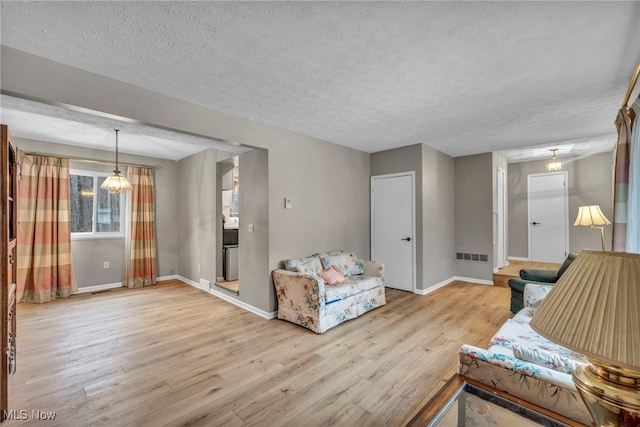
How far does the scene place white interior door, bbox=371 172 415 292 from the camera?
15.4 feet

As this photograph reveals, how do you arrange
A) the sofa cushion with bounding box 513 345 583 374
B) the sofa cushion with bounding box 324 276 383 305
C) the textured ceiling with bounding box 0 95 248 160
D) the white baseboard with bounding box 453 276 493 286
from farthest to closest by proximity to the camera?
the white baseboard with bounding box 453 276 493 286 → the sofa cushion with bounding box 324 276 383 305 → the textured ceiling with bounding box 0 95 248 160 → the sofa cushion with bounding box 513 345 583 374

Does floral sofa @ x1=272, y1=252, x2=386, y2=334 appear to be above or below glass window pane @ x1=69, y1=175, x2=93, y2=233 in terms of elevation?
below

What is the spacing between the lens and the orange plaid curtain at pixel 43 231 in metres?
4.17

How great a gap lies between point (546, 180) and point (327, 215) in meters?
5.11

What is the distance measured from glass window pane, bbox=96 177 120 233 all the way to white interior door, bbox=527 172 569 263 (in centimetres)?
848

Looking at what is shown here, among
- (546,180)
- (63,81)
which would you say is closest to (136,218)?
(63,81)

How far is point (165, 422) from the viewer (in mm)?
1812

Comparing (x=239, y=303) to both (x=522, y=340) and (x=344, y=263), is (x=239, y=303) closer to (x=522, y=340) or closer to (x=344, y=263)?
(x=344, y=263)

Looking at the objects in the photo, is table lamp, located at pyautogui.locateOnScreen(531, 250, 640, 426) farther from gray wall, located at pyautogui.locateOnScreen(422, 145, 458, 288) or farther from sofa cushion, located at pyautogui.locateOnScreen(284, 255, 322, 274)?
gray wall, located at pyautogui.locateOnScreen(422, 145, 458, 288)

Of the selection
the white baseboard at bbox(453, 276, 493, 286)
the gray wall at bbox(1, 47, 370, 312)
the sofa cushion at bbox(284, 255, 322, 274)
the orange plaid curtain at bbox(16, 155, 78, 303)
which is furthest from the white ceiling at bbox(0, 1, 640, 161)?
the white baseboard at bbox(453, 276, 493, 286)

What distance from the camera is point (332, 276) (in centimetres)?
363

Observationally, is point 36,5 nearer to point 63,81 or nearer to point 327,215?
point 63,81

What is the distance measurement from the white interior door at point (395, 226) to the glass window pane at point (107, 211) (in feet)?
15.5

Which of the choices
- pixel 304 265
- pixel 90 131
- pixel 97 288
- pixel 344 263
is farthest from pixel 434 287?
pixel 97 288
